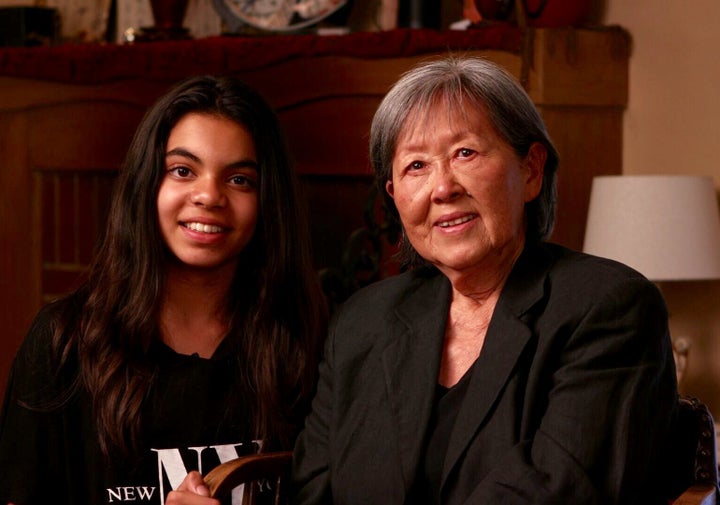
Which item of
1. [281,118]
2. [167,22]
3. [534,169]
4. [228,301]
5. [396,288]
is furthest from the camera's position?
[167,22]

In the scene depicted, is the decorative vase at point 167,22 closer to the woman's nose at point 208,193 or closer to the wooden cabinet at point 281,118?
the wooden cabinet at point 281,118

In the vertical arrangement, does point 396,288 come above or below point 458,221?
below

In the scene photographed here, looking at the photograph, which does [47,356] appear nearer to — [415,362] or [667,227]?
[415,362]

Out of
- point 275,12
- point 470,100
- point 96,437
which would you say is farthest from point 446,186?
point 275,12

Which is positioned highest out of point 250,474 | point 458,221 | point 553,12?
point 553,12

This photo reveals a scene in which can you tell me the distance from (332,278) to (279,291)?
38.6 inches

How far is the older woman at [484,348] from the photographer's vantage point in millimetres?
1635

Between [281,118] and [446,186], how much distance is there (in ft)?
6.28

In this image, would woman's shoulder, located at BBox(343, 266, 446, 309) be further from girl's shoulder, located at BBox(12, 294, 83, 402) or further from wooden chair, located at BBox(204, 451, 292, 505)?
girl's shoulder, located at BBox(12, 294, 83, 402)

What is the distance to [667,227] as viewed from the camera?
288cm

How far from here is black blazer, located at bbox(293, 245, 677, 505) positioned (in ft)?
5.32

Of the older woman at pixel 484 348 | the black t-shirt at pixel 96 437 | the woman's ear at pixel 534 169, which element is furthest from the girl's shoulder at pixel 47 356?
the woman's ear at pixel 534 169

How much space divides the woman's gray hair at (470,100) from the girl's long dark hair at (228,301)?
1.24ft

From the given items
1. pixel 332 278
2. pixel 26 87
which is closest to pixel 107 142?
pixel 26 87
